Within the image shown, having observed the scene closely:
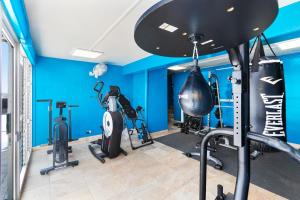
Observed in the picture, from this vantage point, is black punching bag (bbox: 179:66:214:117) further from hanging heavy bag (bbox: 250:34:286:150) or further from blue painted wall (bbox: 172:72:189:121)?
blue painted wall (bbox: 172:72:189:121)

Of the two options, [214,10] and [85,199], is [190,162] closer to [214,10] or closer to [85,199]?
[85,199]

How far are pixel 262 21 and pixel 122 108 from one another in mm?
3349

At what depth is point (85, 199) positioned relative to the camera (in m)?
1.94

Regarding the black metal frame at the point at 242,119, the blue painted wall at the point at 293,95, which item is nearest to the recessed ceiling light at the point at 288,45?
the blue painted wall at the point at 293,95

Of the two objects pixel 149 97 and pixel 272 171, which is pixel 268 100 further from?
pixel 149 97

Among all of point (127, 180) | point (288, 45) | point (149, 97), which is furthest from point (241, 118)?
point (149, 97)

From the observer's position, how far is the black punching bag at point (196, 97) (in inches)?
29.6

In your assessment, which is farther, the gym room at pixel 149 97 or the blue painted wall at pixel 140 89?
the blue painted wall at pixel 140 89

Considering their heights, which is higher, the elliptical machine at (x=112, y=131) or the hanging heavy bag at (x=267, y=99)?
the hanging heavy bag at (x=267, y=99)

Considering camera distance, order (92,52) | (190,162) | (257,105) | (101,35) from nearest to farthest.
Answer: (257,105)
(101,35)
(190,162)
(92,52)

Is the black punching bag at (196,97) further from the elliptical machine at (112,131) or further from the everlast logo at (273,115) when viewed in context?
the elliptical machine at (112,131)

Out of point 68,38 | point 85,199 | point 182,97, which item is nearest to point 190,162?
point 85,199

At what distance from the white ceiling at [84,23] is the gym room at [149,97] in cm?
2

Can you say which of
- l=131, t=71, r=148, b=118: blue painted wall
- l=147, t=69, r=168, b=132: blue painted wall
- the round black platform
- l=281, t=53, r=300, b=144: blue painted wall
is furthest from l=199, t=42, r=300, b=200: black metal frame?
l=281, t=53, r=300, b=144: blue painted wall
